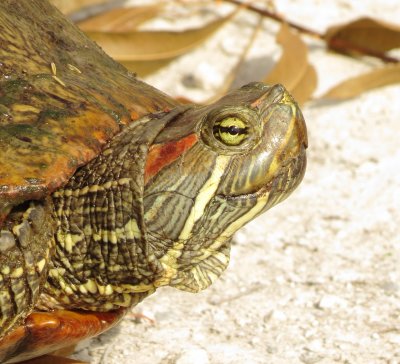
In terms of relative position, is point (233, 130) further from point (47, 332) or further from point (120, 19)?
point (120, 19)

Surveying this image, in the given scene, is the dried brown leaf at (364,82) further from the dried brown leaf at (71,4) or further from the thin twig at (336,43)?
the dried brown leaf at (71,4)

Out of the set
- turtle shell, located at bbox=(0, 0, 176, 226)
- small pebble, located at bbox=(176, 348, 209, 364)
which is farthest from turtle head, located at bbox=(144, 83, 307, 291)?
small pebble, located at bbox=(176, 348, 209, 364)

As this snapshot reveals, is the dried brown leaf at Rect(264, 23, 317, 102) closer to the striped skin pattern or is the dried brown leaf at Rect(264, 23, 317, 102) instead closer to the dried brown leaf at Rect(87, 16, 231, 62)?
the dried brown leaf at Rect(87, 16, 231, 62)

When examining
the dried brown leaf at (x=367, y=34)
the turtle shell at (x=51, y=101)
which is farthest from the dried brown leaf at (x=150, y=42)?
the turtle shell at (x=51, y=101)

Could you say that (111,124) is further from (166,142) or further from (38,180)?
(38,180)

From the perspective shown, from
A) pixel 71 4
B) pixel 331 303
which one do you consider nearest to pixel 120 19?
pixel 71 4

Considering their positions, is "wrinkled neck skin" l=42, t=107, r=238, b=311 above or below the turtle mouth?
below

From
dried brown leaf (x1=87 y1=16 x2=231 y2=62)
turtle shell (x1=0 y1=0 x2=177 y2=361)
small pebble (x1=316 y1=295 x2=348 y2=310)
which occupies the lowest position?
small pebble (x1=316 y1=295 x2=348 y2=310)
